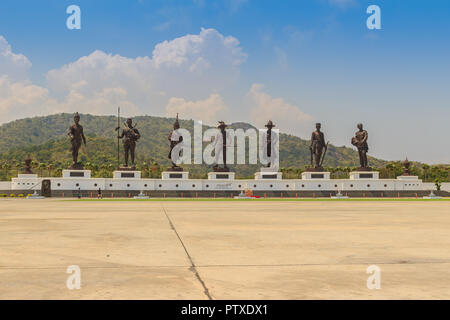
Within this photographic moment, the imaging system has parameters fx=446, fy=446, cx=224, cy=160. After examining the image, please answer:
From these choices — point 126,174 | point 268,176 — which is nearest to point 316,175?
point 268,176

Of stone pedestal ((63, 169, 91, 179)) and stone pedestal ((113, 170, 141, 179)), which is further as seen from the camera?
stone pedestal ((113, 170, 141, 179))

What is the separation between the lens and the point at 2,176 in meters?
101

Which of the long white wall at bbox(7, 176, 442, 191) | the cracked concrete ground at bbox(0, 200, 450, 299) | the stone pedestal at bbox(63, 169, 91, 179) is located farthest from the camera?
the stone pedestal at bbox(63, 169, 91, 179)

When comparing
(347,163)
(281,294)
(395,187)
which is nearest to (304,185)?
(395,187)

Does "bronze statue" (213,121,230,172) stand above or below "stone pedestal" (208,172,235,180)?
above

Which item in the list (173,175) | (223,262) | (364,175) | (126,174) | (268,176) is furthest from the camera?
(364,175)

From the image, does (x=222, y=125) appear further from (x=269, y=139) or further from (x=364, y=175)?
(x=364, y=175)

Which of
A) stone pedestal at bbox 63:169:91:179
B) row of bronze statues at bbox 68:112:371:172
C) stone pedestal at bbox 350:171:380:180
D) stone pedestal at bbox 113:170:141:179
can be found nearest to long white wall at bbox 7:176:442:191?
stone pedestal at bbox 350:171:380:180

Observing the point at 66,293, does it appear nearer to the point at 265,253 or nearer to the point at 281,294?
the point at 281,294

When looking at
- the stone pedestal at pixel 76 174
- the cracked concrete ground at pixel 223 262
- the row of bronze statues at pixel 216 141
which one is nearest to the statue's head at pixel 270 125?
the row of bronze statues at pixel 216 141

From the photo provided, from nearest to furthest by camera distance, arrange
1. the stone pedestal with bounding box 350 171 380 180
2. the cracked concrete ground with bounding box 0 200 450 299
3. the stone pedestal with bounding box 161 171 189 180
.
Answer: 1. the cracked concrete ground with bounding box 0 200 450 299
2. the stone pedestal with bounding box 161 171 189 180
3. the stone pedestal with bounding box 350 171 380 180

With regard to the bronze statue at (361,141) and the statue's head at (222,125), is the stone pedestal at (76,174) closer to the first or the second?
the statue's head at (222,125)

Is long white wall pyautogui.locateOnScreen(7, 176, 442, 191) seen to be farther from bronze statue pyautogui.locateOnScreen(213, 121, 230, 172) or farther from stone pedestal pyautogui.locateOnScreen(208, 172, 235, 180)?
bronze statue pyautogui.locateOnScreen(213, 121, 230, 172)

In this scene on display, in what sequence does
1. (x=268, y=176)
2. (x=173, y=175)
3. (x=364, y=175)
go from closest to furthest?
1. (x=173, y=175)
2. (x=268, y=176)
3. (x=364, y=175)
